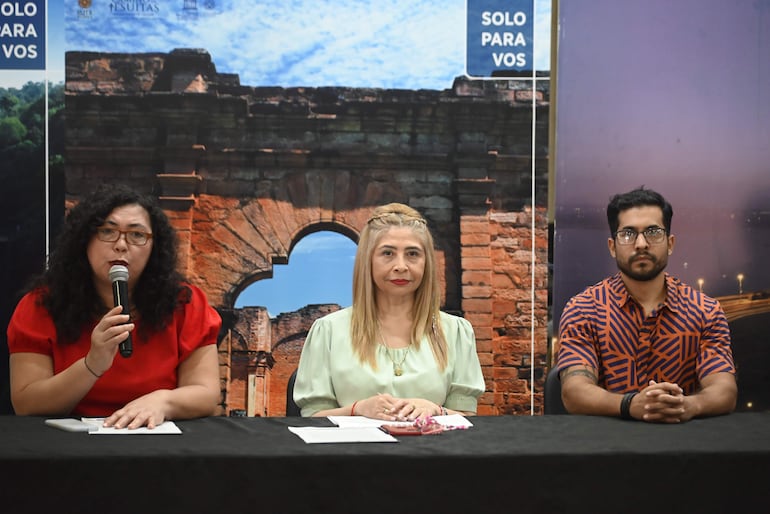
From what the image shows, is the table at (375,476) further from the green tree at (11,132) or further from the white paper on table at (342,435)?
the green tree at (11,132)

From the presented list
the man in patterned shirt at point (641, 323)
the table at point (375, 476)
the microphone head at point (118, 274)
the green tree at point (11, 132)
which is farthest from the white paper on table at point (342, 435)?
the green tree at point (11, 132)

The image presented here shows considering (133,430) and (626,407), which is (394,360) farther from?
(133,430)

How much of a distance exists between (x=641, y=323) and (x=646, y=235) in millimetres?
325

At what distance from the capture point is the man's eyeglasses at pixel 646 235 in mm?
2977

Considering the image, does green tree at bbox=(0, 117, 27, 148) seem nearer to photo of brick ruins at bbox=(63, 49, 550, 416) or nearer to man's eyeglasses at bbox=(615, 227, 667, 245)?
photo of brick ruins at bbox=(63, 49, 550, 416)

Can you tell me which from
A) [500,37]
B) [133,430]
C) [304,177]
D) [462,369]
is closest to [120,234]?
[133,430]

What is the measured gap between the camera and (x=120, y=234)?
8.43 feet

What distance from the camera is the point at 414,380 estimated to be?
2.76m

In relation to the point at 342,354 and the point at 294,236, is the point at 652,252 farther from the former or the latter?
the point at 294,236

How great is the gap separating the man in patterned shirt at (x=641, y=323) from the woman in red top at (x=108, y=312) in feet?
4.20

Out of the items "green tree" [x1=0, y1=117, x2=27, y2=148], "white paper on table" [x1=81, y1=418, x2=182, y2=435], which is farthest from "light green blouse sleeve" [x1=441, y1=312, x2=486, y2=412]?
"green tree" [x1=0, y1=117, x2=27, y2=148]

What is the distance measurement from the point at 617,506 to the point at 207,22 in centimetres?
367

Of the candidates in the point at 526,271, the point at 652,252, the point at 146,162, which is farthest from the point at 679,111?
the point at 146,162

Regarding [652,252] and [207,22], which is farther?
[207,22]
